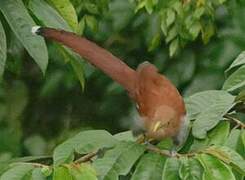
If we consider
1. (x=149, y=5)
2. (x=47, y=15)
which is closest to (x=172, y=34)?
(x=149, y=5)

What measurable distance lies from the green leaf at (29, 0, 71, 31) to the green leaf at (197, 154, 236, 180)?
544mm

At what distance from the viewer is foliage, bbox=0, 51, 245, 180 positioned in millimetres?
1425

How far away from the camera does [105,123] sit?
3.88m

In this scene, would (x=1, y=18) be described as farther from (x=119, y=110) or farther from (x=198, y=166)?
(x=119, y=110)

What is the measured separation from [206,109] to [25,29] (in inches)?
15.8

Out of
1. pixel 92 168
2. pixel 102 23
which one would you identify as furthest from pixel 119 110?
pixel 92 168

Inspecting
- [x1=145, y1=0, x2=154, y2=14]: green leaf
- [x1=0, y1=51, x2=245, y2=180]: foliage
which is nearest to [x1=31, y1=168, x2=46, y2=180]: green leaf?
[x1=0, y1=51, x2=245, y2=180]: foliage

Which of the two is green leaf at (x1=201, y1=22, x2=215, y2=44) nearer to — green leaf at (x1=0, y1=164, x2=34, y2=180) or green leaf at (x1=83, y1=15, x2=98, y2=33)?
green leaf at (x1=83, y1=15, x2=98, y2=33)

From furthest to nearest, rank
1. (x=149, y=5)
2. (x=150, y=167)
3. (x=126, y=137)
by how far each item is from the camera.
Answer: (x=149, y=5)
(x=126, y=137)
(x=150, y=167)

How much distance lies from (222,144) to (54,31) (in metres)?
0.45

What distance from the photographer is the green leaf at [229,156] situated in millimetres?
1423

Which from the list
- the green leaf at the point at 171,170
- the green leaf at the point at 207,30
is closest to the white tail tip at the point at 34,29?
the green leaf at the point at 171,170

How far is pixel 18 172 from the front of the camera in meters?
1.46

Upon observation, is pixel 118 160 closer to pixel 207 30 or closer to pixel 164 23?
pixel 164 23
